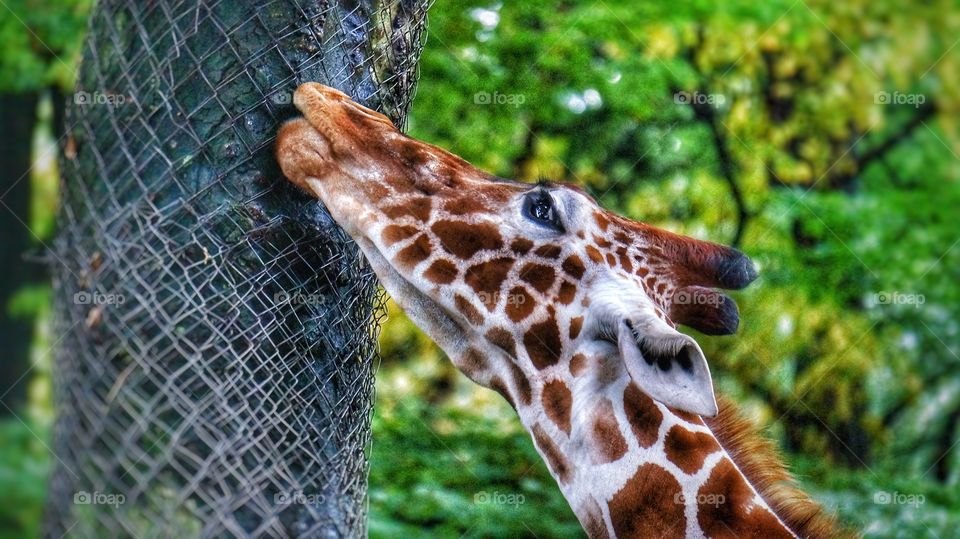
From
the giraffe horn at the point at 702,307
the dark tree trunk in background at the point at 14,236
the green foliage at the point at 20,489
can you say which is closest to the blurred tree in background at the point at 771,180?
the green foliage at the point at 20,489

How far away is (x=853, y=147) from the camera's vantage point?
8.91 metres

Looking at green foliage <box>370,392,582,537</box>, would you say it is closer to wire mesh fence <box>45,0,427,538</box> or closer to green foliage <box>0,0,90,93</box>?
wire mesh fence <box>45,0,427,538</box>

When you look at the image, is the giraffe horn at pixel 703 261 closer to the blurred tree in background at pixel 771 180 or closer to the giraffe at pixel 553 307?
the giraffe at pixel 553 307

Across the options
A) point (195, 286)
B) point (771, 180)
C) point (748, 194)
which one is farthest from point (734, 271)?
point (771, 180)

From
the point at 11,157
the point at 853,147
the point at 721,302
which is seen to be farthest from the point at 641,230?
the point at 11,157

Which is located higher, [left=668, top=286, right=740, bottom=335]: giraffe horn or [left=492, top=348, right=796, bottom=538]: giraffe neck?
[left=668, top=286, right=740, bottom=335]: giraffe horn

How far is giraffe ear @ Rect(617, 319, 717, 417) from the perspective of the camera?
8.28 feet

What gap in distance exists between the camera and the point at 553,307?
10.2ft

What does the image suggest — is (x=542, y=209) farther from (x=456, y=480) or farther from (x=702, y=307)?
(x=456, y=480)

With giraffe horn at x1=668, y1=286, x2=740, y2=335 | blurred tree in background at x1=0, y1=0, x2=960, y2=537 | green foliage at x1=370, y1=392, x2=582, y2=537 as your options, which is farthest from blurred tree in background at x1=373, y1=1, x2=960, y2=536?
giraffe horn at x1=668, y1=286, x2=740, y2=335

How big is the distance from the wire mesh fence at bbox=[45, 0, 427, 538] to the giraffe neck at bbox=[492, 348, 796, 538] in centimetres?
78

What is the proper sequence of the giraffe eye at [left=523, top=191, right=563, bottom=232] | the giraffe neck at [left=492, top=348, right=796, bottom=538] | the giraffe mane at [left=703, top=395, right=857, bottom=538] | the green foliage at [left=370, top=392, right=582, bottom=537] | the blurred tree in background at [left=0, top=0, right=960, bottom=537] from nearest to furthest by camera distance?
the giraffe neck at [left=492, top=348, right=796, bottom=538]
the giraffe mane at [left=703, top=395, right=857, bottom=538]
the giraffe eye at [left=523, top=191, right=563, bottom=232]
the green foliage at [left=370, top=392, right=582, bottom=537]
the blurred tree in background at [left=0, top=0, right=960, bottom=537]

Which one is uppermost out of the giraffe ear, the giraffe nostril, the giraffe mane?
the giraffe nostril

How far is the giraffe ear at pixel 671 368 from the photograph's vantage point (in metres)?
2.52
